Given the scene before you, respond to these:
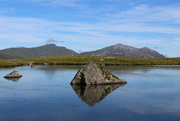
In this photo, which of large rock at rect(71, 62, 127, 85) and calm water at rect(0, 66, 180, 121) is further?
large rock at rect(71, 62, 127, 85)

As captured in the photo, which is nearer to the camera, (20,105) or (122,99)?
(20,105)

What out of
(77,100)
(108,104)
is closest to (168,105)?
(108,104)

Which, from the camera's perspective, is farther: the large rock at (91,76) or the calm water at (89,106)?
the large rock at (91,76)

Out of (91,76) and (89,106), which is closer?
(89,106)

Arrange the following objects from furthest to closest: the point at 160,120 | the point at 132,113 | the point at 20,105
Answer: the point at 20,105 → the point at 132,113 → the point at 160,120

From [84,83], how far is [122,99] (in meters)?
12.6

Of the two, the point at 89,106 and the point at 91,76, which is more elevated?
the point at 91,76

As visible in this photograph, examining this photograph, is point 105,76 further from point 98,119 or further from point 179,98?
point 98,119

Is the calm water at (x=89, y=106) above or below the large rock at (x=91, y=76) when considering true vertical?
below

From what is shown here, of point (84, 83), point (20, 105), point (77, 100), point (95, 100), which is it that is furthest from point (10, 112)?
point (84, 83)

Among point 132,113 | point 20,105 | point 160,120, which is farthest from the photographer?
point 20,105

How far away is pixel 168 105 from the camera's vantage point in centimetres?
2442

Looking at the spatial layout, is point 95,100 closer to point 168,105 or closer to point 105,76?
point 168,105

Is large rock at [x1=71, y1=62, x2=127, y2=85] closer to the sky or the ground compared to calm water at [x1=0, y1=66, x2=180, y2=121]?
closer to the sky
